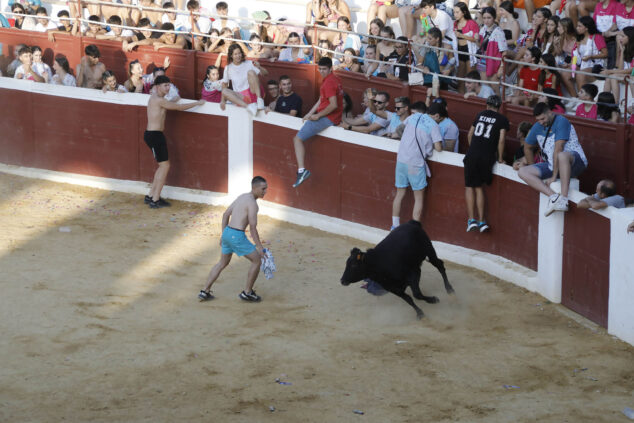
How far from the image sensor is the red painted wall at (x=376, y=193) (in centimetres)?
1147

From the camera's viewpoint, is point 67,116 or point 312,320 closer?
point 312,320

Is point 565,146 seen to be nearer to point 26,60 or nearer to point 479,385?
point 479,385

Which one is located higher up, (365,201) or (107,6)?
Answer: (107,6)

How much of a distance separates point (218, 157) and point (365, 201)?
276 centimetres

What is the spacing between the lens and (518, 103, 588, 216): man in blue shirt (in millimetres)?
10305

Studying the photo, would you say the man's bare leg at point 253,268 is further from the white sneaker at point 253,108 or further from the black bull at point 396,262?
the white sneaker at point 253,108

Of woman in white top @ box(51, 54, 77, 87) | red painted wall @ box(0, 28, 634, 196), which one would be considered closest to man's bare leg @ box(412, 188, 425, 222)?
red painted wall @ box(0, 28, 634, 196)

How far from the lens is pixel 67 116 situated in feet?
52.9

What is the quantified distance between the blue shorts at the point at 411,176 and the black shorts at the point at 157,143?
3889 mm

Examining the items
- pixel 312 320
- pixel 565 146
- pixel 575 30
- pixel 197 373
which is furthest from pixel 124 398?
pixel 575 30

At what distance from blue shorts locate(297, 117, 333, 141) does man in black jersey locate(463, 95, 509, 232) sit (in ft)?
7.46

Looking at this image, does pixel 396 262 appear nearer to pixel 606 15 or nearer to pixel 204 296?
pixel 204 296

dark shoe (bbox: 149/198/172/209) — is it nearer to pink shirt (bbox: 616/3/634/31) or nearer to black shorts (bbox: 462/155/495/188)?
black shorts (bbox: 462/155/495/188)

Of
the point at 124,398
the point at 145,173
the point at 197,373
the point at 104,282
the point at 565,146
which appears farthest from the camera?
the point at 145,173
